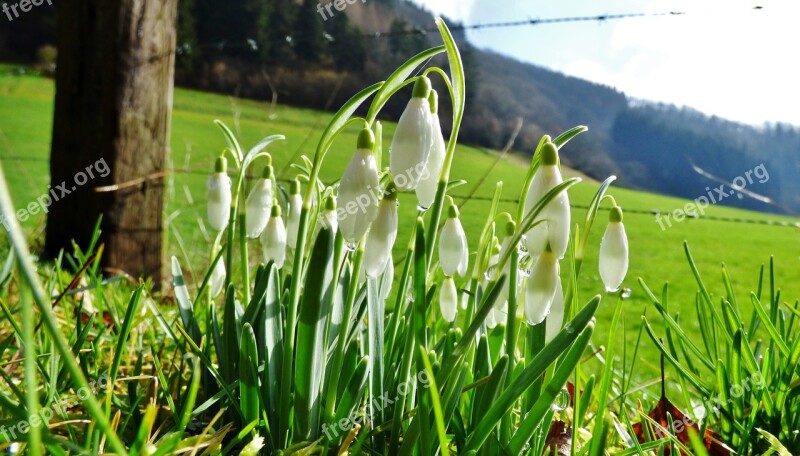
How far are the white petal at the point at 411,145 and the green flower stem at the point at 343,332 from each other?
0.15 m

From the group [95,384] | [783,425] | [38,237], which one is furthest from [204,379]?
[38,237]

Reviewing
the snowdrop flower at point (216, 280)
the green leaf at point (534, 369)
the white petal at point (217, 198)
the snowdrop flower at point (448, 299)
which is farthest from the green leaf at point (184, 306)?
the green leaf at point (534, 369)

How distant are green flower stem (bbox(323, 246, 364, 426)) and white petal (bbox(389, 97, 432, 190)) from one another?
152mm

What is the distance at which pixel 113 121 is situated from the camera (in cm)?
215

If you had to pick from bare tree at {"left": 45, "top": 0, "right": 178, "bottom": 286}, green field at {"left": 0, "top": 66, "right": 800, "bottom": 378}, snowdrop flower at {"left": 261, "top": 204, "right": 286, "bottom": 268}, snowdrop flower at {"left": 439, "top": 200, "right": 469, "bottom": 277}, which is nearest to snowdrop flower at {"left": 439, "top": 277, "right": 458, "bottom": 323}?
snowdrop flower at {"left": 439, "top": 200, "right": 469, "bottom": 277}

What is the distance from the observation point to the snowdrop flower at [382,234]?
0.64 m

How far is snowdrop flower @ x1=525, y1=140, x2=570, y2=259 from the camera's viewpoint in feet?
2.05

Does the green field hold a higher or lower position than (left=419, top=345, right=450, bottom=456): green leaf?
lower

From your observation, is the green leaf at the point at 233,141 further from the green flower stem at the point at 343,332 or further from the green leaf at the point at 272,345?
the green flower stem at the point at 343,332

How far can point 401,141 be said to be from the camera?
24.1 inches

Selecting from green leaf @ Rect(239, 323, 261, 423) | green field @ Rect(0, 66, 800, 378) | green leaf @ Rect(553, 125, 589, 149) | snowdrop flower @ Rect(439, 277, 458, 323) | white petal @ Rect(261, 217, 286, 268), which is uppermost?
green leaf @ Rect(553, 125, 589, 149)

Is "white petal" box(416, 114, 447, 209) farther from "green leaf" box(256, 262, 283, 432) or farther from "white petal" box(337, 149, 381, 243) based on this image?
"green leaf" box(256, 262, 283, 432)

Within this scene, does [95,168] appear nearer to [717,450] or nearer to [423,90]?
[423,90]

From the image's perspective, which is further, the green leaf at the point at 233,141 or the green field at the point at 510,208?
the green field at the point at 510,208
